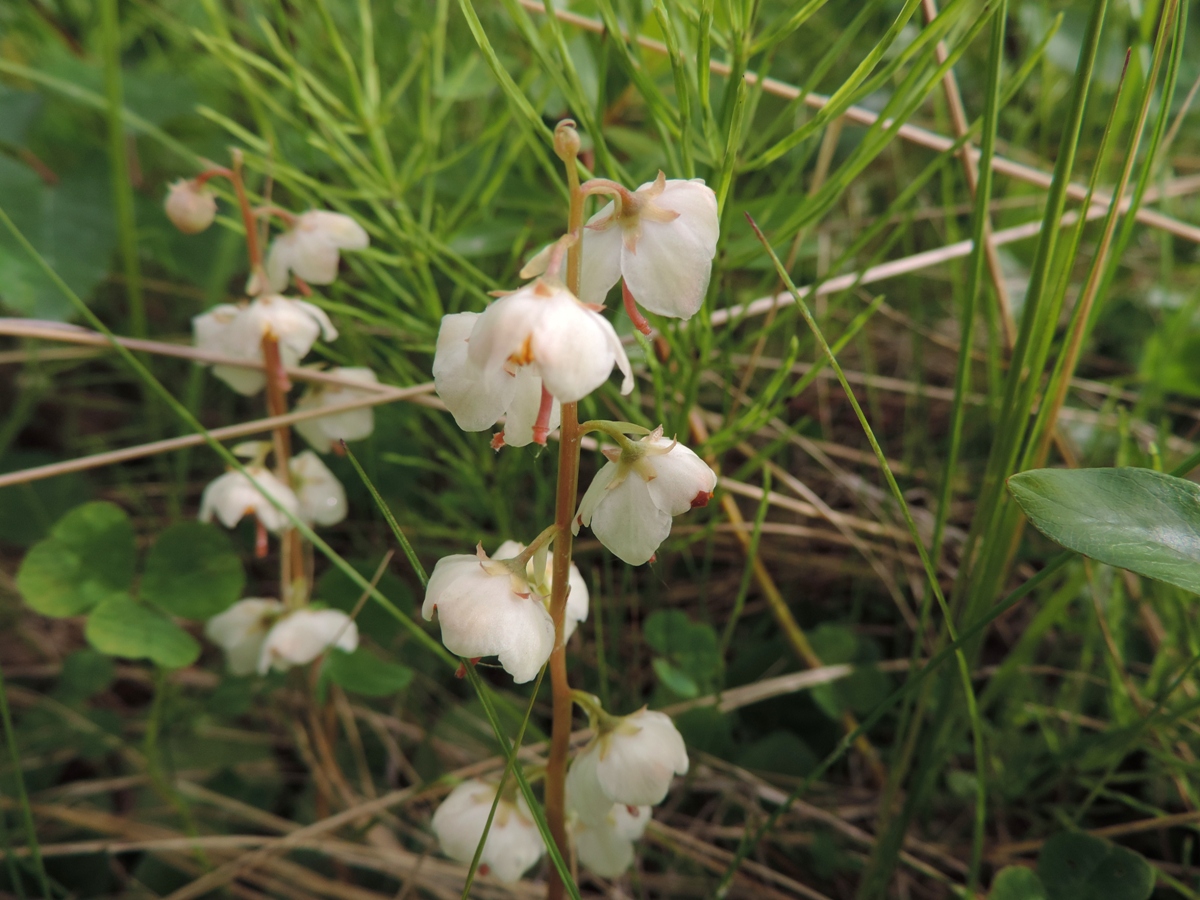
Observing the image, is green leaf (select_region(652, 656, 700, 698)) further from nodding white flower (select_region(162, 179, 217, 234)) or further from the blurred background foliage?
nodding white flower (select_region(162, 179, 217, 234))

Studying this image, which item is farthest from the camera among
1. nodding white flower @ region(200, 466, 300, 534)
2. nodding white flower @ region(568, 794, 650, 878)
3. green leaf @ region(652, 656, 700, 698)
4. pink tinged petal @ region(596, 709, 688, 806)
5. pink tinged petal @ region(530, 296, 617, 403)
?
green leaf @ region(652, 656, 700, 698)

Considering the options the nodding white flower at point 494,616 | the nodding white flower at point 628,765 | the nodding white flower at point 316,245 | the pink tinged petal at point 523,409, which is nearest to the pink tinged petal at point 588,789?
the nodding white flower at point 628,765

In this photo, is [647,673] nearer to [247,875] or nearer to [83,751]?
[247,875]

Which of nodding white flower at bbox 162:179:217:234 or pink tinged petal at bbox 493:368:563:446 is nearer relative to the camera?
pink tinged petal at bbox 493:368:563:446

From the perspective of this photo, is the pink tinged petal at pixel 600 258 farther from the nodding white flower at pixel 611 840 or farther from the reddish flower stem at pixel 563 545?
the nodding white flower at pixel 611 840

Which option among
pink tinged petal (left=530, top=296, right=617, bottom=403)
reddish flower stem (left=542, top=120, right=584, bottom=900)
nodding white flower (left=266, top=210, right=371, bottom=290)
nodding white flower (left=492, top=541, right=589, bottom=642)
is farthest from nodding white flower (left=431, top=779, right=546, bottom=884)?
nodding white flower (left=266, top=210, right=371, bottom=290)

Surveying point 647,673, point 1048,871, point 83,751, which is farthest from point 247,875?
point 1048,871

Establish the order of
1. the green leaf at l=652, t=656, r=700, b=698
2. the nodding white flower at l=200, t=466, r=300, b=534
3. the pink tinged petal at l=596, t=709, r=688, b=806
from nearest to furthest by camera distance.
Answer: the pink tinged petal at l=596, t=709, r=688, b=806, the nodding white flower at l=200, t=466, r=300, b=534, the green leaf at l=652, t=656, r=700, b=698

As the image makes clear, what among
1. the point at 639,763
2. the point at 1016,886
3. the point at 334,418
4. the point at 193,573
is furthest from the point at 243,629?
the point at 1016,886
